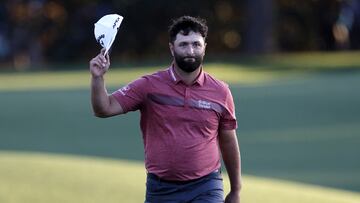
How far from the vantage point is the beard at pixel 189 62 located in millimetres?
6582

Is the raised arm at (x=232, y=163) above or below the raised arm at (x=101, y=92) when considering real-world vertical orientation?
below

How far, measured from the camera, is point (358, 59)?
39.8 metres

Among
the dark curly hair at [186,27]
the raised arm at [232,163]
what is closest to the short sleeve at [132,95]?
the dark curly hair at [186,27]

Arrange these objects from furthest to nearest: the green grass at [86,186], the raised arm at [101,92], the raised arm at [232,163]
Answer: the green grass at [86,186], the raised arm at [232,163], the raised arm at [101,92]

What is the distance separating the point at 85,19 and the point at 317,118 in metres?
33.2

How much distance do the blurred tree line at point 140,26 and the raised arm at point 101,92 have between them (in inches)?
1717

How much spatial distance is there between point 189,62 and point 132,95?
397 mm

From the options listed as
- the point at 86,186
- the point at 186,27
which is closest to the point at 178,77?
the point at 186,27

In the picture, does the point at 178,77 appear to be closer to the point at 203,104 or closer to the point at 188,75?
the point at 188,75

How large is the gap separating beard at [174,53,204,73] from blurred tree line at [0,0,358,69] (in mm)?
43566

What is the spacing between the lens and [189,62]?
659 cm

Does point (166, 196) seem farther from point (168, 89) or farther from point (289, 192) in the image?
point (289, 192)

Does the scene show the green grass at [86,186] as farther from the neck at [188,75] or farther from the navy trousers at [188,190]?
the neck at [188,75]

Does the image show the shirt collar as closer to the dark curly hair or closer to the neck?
the neck
